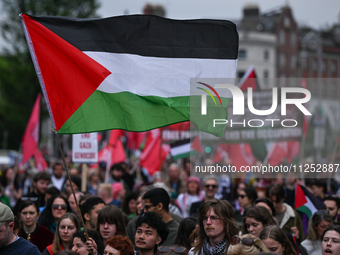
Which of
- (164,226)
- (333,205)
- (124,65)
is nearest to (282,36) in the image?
(333,205)

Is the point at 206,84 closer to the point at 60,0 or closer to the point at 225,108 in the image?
the point at 225,108

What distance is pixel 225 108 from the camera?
6426mm

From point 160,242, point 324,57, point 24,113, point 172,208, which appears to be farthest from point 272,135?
point 324,57

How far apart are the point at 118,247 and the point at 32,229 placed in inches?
78.9

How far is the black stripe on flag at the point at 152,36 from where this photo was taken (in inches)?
233

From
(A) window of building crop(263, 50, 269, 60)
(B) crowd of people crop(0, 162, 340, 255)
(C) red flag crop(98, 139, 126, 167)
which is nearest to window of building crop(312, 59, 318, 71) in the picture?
(A) window of building crop(263, 50, 269, 60)

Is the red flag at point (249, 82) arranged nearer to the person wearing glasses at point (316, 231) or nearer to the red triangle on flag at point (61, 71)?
the person wearing glasses at point (316, 231)

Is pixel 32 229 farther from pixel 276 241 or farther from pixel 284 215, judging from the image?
pixel 284 215

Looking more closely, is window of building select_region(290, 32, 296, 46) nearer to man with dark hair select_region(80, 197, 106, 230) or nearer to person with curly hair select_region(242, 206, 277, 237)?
man with dark hair select_region(80, 197, 106, 230)

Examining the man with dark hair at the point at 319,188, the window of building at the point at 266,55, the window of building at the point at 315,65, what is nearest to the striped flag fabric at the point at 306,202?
the man with dark hair at the point at 319,188

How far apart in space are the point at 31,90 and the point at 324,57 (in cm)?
5011

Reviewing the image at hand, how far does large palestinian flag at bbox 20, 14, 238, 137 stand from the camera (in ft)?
18.5

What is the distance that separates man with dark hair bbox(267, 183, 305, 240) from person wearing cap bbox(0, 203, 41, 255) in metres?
3.82

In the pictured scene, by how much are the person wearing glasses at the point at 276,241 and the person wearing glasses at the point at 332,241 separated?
44cm
